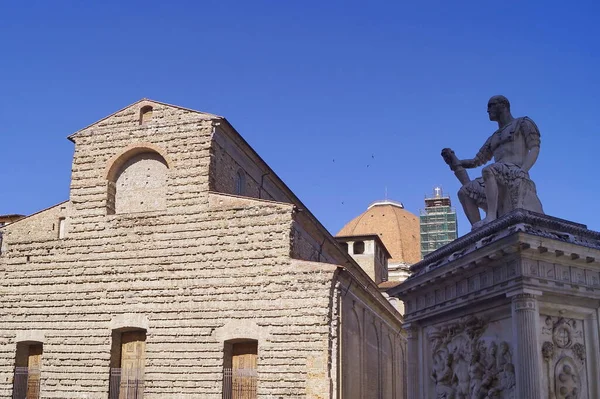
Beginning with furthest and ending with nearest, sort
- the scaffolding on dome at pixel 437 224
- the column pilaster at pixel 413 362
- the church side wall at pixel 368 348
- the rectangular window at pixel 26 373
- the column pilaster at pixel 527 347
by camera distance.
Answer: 1. the scaffolding on dome at pixel 437 224
2. the rectangular window at pixel 26 373
3. the church side wall at pixel 368 348
4. the column pilaster at pixel 413 362
5. the column pilaster at pixel 527 347

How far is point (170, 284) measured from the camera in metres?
19.9

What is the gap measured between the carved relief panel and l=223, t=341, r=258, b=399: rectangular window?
37.5 ft

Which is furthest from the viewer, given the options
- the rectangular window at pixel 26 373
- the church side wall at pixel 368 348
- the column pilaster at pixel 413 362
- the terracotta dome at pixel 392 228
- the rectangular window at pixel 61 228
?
the terracotta dome at pixel 392 228

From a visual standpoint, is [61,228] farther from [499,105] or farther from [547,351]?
[547,351]

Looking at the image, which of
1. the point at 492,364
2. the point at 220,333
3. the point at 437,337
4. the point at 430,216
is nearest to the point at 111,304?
the point at 220,333

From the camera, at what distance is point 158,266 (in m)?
20.1

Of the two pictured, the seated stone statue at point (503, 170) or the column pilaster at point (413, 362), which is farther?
the column pilaster at point (413, 362)

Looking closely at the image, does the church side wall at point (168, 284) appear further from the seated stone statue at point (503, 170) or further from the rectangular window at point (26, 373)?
the seated stone statue at point (503, 170)

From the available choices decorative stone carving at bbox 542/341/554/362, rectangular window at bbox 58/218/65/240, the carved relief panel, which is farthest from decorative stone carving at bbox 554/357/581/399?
rectangular window at bbox 58/218/65/240

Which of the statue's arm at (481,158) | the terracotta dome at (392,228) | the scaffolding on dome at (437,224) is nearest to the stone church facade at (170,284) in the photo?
the statue's arm at (481,158)

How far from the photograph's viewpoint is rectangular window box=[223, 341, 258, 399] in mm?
18609

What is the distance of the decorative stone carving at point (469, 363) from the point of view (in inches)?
324

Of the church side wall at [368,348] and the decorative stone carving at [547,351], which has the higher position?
the church side wall at [368,348]

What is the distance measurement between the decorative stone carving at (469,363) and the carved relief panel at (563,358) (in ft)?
1.28
